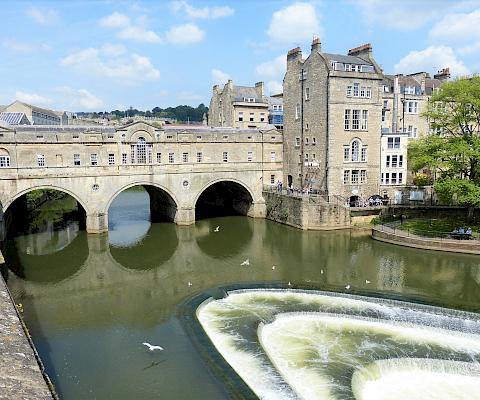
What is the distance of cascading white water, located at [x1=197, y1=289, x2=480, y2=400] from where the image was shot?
1609cm

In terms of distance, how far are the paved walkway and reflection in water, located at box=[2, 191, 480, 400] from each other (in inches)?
107

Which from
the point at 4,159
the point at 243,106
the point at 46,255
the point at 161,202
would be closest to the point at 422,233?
the point at 161,202

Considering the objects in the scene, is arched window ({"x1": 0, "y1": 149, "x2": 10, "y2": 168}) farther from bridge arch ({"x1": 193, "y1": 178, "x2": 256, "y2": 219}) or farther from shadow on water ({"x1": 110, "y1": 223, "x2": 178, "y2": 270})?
bridge arch ({"x1": 193, "y1": 178, "x2": 256, "y2": 219})

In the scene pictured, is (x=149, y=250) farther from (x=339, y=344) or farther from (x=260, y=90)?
(x=260, y=90)

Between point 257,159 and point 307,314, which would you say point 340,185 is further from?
point 307,314

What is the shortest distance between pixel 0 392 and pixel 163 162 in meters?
31.8

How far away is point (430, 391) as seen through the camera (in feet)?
52.3

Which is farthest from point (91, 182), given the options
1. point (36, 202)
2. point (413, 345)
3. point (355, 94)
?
point (413, 345)

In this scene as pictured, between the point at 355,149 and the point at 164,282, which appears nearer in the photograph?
the point at 164,282

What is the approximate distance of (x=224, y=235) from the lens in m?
39.9

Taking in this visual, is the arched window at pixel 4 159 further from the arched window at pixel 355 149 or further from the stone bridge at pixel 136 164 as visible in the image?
the arched window at pixel 355 149

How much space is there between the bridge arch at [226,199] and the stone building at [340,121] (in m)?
6.08

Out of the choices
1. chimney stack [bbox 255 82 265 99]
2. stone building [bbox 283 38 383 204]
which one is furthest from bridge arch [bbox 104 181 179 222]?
chimney stack [bbox 255 82 265 99]

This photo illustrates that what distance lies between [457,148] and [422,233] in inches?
260
